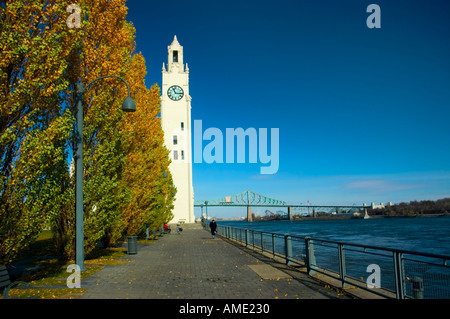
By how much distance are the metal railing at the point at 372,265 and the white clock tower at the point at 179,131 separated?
64.2 metres

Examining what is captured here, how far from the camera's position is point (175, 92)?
8538cm

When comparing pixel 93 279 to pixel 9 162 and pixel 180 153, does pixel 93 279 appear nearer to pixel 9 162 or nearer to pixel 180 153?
pixel 9 162

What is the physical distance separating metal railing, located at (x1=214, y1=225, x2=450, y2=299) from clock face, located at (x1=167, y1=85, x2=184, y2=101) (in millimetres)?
Answer: 71350

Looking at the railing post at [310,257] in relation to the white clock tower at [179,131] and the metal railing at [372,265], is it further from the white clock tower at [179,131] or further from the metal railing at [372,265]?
the white clock tower at [179,131]

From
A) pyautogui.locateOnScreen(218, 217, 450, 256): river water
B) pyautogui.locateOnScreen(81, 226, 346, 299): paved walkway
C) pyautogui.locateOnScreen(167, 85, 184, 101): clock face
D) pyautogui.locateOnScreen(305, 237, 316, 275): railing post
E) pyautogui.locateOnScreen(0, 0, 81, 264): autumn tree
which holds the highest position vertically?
pyautogui.locateOnScreen(167, 85, 184, 101): clock face

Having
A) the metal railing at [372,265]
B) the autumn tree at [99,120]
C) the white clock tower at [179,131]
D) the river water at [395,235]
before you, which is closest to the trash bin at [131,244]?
the autumn tree at [99,120]

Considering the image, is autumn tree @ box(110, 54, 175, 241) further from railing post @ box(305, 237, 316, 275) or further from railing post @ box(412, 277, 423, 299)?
railing post @ box(412, 277, 423, 299)

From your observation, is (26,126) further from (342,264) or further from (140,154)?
(140,154)

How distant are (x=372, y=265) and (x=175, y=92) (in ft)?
259

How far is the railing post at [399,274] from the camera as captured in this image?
761 centimetres

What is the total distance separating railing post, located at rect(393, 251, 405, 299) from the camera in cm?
761

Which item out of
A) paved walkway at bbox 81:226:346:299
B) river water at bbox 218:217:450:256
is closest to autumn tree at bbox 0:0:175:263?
paved walkway at bbox 81:226:346:299

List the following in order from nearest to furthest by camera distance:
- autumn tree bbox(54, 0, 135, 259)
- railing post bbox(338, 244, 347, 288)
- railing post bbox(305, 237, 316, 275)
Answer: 1. railing post bbox(338, 244, 347, 288)
2. railing post bbox(305, 237, 316, 275)
3. autumn tree bbox(54, 0, 135, 259)
